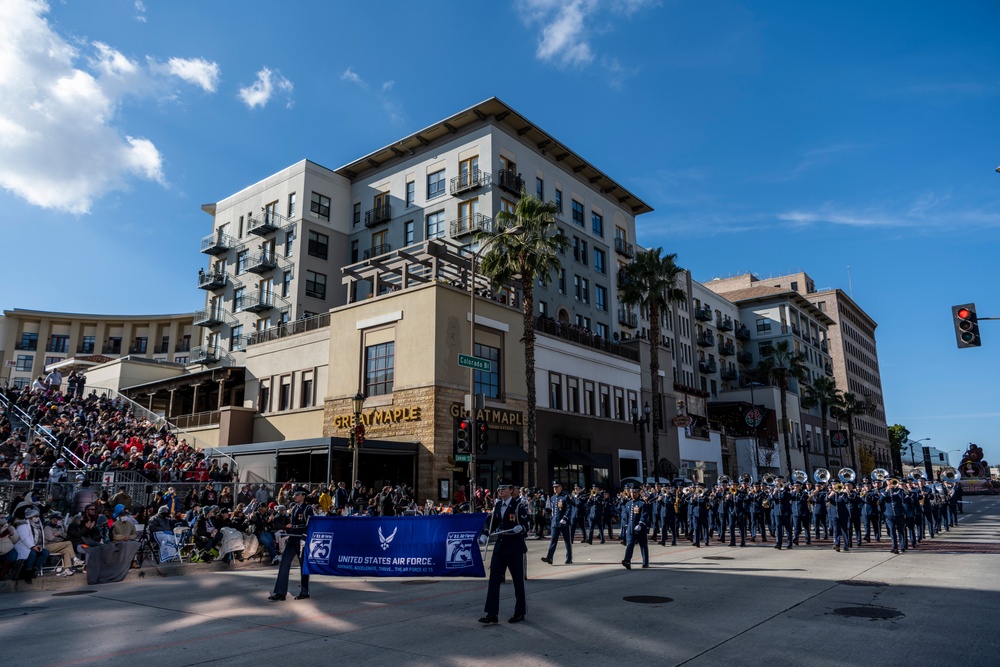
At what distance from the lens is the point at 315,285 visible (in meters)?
48.0

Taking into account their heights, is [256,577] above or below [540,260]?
below

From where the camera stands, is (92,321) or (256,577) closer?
(256,577)

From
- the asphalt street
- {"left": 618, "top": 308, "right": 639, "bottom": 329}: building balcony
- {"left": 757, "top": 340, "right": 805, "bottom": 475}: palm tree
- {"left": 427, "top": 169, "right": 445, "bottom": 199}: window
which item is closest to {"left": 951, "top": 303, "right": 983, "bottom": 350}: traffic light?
the asphalt street

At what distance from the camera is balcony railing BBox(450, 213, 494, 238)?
1637 inches

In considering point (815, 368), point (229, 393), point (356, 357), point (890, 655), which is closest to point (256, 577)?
point (890, 655)

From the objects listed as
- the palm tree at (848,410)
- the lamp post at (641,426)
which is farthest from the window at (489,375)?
the palm tree at (848,410)

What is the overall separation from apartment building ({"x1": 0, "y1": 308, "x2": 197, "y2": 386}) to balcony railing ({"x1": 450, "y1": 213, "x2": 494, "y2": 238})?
50.4 metres

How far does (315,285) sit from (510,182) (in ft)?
52.7

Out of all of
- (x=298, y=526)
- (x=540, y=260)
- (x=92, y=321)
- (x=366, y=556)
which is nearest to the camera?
(x=298, y=526)

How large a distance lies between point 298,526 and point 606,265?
43.2 metres

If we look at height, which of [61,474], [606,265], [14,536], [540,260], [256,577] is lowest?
[256,577]

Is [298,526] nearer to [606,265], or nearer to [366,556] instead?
[366,556]

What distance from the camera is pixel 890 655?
7.37 m

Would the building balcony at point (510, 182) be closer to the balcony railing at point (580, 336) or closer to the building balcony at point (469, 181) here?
the building balcony at point (469, 181)
